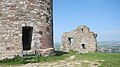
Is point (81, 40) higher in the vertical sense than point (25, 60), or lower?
higher

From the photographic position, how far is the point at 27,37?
38.6 feet

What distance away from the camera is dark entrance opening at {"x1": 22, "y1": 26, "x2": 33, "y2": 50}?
11.4 meters

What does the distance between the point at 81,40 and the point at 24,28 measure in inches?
553

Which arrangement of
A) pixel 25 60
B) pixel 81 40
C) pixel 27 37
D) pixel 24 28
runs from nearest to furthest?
pixel 25 60 < pixel 24 28 < pixel 27 37 < pixel 81 40

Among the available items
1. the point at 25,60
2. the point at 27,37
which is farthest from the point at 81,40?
the point at 25,60

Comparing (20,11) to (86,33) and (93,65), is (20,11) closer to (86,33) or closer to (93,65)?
(93,65)

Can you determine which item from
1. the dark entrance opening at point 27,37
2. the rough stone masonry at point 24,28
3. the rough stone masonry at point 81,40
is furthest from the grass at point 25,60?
the rough stone masonry at point 81,40

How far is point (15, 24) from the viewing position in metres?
10.9

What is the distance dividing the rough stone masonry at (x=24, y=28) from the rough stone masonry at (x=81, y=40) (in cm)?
1265

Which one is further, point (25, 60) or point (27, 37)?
point (27, 37)

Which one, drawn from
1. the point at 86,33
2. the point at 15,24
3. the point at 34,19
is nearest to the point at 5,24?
the point at 15,24

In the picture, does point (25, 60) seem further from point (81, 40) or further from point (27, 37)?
point (81, 40)

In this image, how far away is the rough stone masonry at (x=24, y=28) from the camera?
10.8 metres

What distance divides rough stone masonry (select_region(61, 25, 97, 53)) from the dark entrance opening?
505 inches
